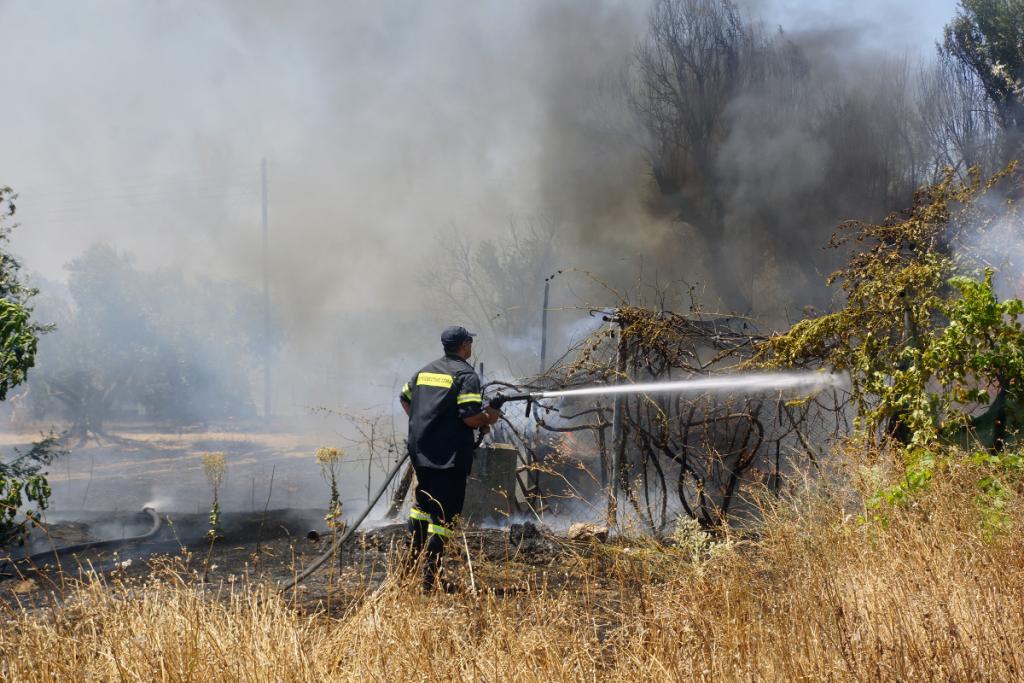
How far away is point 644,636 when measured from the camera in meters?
2.99

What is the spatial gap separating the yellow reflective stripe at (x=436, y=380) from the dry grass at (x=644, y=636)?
1.57m

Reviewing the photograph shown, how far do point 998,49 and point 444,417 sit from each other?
14.4 meters

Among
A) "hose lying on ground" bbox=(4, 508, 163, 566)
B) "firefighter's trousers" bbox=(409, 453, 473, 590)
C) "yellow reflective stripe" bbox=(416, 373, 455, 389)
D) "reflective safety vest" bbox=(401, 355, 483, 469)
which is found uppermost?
"yellow reflective stripe" bbox=(416, 373, 455, 389)

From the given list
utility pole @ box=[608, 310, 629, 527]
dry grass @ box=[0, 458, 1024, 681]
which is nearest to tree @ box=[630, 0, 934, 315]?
utility pole @ box=[608, 310, 629, 527]

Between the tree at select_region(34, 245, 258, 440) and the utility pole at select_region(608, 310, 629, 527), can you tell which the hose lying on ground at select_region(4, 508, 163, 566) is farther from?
the tree at select_region(34, 245, 258, 440)

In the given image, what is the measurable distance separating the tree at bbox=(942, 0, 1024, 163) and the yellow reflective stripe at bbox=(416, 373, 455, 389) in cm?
1305

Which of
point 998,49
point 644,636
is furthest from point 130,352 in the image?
Answer: point 644,636

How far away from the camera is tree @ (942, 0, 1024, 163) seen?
1462 centimetres

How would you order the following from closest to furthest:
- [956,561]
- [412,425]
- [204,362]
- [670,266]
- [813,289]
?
[956,561] → [412,425] → [813,289] → [670,266] → [204,362]

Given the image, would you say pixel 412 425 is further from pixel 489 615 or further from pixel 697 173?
pixel 697 173

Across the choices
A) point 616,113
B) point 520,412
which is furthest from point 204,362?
point 520,412

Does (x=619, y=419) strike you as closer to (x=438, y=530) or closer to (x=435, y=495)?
(x=435, y=495)

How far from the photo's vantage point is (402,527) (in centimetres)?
679

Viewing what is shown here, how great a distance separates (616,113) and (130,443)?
45.2 feet
